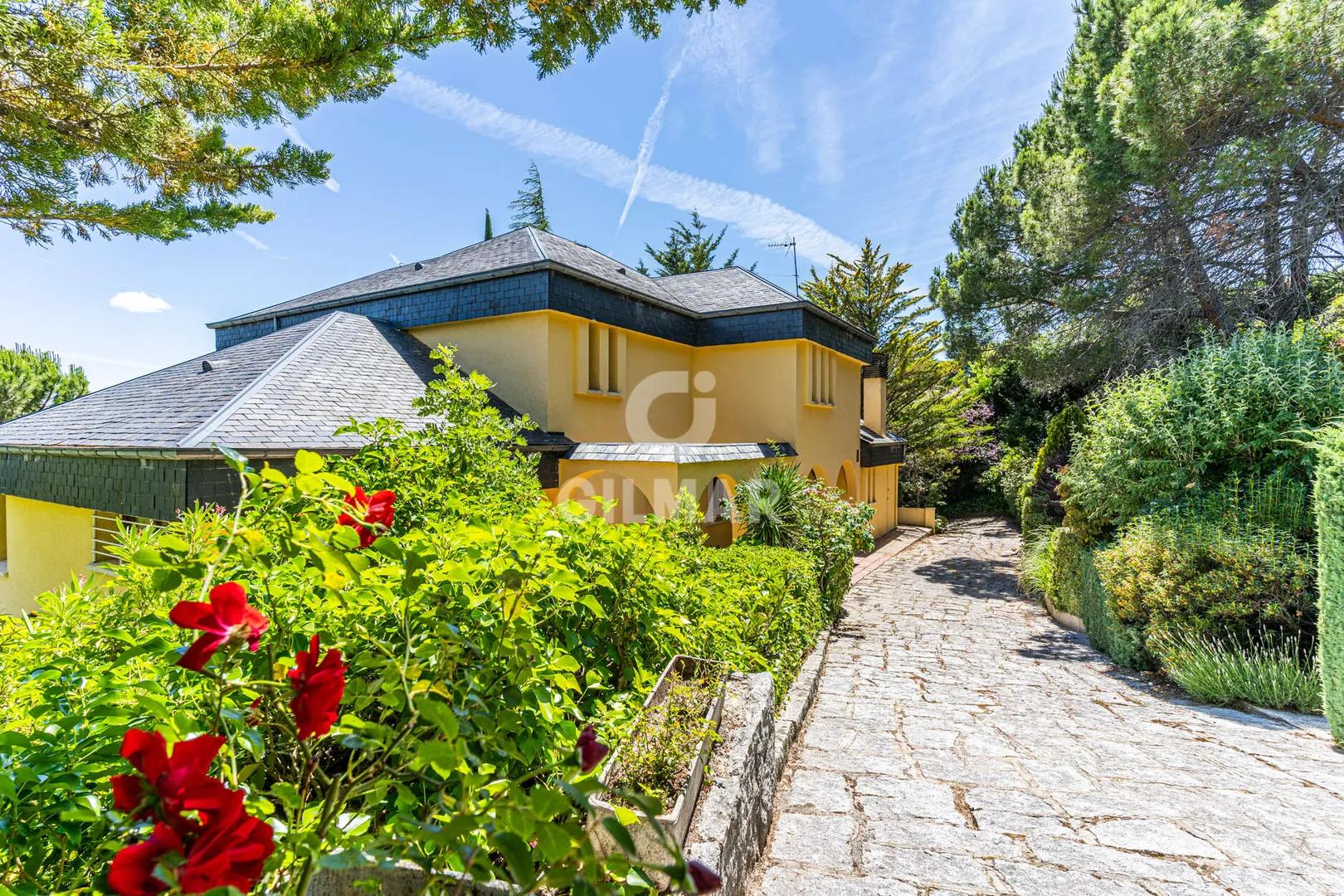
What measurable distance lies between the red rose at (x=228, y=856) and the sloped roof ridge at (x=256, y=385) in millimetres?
7769

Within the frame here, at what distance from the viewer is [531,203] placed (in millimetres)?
32562

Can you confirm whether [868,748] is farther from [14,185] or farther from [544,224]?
[544,224]

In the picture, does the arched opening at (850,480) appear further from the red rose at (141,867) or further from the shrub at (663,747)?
the red rose at (141,867)

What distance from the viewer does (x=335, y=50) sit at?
6566 millimetres

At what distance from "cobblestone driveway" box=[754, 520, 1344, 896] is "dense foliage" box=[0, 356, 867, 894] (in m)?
1.93

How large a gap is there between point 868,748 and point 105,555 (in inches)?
456

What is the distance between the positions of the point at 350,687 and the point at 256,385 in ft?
32.6

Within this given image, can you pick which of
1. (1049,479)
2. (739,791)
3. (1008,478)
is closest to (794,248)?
(1049,479)

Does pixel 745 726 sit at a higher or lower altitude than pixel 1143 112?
lower

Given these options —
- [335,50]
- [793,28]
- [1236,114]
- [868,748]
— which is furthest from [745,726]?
[1236,114]

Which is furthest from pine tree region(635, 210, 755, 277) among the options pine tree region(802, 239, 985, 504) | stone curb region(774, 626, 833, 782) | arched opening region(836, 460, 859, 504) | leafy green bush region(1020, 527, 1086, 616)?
stone curb region(774, 626, 833, 782)

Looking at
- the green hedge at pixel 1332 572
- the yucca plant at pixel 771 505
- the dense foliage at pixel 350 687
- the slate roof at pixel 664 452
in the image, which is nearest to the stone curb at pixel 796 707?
the dense foliage at pixel 350 687

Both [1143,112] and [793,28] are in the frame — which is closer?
[1143,112]

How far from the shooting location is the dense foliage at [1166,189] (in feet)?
33.5
